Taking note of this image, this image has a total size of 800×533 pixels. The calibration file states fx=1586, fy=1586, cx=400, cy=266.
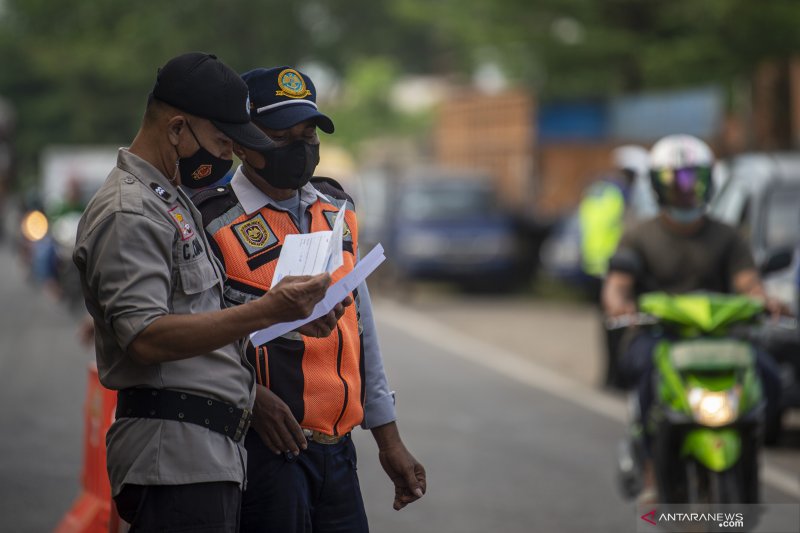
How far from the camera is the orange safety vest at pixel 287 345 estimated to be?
13.2 ft

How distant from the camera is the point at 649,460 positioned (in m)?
7.25

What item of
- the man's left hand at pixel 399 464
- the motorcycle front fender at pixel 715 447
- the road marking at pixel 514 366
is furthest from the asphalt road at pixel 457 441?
the man's left hand at pixel 399 464

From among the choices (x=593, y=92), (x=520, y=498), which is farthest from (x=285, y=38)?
(x=520, y=498)

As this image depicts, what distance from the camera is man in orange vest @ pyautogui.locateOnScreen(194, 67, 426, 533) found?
404 cm

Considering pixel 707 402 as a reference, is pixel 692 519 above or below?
below

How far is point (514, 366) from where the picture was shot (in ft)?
48.7

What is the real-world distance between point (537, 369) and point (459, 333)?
362 cm

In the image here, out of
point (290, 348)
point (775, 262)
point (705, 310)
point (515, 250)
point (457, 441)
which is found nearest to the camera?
point (290, 348)

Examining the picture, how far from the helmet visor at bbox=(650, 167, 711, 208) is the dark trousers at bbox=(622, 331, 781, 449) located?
65 centimetres

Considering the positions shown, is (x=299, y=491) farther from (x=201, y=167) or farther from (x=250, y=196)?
(x=201, y=167)

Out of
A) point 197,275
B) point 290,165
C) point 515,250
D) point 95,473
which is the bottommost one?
point 515,250

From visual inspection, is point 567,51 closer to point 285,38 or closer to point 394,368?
point 394,368

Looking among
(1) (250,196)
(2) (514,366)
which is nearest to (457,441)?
(2) (514,366)

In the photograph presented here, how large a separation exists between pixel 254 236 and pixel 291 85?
42 centimetres
